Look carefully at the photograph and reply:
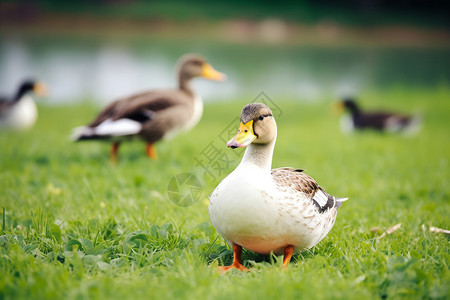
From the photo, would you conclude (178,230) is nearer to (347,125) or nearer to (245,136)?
(245,136)

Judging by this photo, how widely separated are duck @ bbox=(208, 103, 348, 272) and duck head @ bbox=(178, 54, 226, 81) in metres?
4.77

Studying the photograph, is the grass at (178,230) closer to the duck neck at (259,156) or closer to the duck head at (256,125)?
the duck neck at (259,156)

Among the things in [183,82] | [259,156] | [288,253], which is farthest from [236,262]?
[183,82]

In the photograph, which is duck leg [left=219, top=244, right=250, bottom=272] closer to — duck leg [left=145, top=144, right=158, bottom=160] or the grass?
the grass

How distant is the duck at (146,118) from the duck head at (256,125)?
360cm

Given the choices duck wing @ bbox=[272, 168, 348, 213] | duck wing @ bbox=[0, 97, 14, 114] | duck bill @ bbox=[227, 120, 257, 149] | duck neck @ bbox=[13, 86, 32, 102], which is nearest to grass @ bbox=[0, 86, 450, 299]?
duck wing @ bbox=[272, 168, 348, 213]

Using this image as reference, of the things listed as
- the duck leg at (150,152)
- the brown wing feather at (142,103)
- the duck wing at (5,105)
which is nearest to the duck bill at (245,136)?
the brown wing feather at (142,103)

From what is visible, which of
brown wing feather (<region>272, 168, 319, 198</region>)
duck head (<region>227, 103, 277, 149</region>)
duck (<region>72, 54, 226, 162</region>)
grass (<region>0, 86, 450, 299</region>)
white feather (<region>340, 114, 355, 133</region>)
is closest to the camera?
Answer: grass (<region>0, 86, 450, 299</region>)

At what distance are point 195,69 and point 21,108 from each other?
15.1 feet

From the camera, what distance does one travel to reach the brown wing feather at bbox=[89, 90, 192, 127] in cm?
621

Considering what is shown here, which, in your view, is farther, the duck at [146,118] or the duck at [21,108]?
the duck at [21,108]

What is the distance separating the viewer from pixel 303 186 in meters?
2.98

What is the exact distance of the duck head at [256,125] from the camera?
2.76 meters

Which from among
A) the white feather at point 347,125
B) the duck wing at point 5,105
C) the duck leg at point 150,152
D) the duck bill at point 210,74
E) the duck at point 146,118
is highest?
Result: the duck bill at point 210,74
